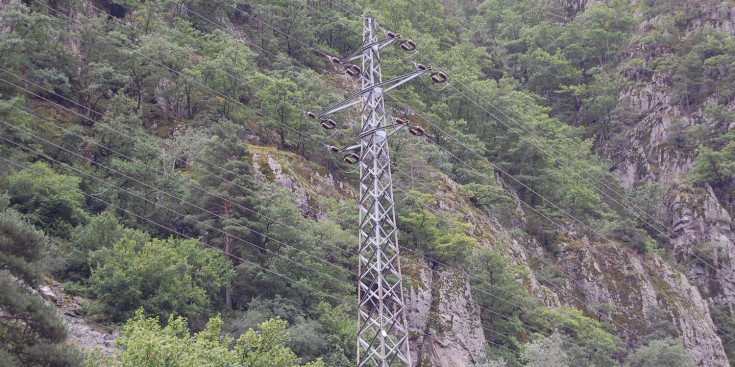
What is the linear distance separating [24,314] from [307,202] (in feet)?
73.4

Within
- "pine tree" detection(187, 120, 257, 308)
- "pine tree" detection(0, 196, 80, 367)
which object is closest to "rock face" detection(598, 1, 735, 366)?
"pine tree" detection(187, 120, 257, 308)

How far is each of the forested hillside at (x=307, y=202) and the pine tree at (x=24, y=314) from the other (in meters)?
0.05

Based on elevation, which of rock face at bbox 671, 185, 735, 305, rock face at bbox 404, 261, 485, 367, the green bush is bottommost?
the green bush

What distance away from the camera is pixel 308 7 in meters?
65.2

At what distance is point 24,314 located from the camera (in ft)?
49.6

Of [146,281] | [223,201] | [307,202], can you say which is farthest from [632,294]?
[146,281]

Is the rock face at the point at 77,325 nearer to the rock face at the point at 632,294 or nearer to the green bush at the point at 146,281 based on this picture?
the green bush at the point at 146,281

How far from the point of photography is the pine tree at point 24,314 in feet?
47.6

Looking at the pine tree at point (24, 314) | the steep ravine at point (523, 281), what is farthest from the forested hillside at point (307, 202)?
the steep ravine at point (523, 281)

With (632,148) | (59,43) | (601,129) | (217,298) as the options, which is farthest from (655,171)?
(59,43)

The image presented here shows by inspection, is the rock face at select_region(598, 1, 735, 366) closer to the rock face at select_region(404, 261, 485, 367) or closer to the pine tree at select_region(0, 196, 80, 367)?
the rock face at select_region(404, 261, 485, 367)

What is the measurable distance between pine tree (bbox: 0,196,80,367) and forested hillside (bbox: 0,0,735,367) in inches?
2.1

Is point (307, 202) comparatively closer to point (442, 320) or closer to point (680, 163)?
point (442, 320)

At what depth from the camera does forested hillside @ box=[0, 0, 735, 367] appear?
2583cm
